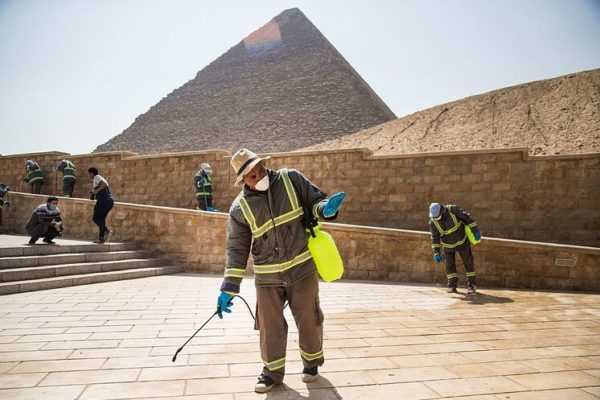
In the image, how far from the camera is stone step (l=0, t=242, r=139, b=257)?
7176mm

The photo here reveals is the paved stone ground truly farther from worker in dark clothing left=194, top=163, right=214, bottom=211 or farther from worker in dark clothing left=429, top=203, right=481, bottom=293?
worker in dark clothing left=194, top=163, right=214, bottom=211

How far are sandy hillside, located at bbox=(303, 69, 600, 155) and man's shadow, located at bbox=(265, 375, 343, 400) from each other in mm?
22762

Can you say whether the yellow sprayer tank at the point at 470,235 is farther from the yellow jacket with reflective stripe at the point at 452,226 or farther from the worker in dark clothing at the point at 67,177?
the worker in dark clothing at the point at 67,177

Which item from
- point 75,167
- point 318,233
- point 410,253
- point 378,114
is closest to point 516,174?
point 410,253

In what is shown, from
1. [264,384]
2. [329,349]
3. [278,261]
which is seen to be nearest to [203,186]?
[329,349]

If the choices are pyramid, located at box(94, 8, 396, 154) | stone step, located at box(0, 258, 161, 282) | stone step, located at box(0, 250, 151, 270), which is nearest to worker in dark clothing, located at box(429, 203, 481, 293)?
stone step, located at box(0, 258, 161, 282)

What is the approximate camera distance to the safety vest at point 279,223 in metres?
2.96

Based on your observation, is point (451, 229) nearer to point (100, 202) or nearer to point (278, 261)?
point (278, 261)

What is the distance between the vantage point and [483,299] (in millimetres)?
6316

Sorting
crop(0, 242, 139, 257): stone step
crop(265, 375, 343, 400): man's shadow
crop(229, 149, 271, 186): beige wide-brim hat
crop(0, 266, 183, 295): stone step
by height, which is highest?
crop(229, 149, 271, 186): beige wide-brim hat

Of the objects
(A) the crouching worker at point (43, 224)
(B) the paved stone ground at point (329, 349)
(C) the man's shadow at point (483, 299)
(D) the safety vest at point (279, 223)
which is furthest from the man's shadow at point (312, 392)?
(A) the crouching worker at point (43, 224)

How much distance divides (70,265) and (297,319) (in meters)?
6.23

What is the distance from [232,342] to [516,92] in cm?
3634

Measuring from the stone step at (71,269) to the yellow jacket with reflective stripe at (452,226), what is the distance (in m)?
6.32
